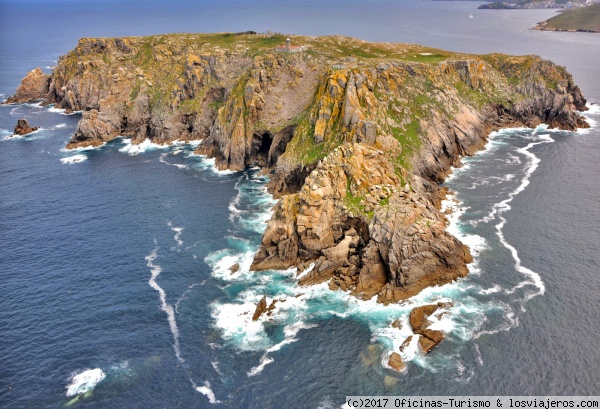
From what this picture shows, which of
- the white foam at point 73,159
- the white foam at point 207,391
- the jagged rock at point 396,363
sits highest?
the white foam at point 73,159

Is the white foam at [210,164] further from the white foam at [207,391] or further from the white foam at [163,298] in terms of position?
the white foam at [207,391]

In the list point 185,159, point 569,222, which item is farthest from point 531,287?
point 185,159

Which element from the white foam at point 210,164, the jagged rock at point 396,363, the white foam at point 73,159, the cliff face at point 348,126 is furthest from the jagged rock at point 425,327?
the white foam at point 73,159

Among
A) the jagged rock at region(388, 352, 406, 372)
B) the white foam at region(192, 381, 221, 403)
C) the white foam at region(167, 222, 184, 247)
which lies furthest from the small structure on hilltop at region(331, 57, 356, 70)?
the white foam at region(192, 381, 221, 403)

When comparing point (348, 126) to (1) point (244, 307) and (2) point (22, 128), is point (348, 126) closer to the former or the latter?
(1) point (244, 307)

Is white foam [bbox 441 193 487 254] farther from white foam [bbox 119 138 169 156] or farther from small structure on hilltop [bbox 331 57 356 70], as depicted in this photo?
white foam [bbox 119 138 169 156]
